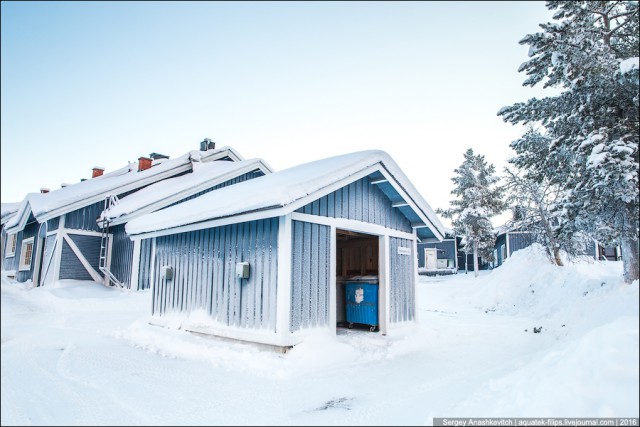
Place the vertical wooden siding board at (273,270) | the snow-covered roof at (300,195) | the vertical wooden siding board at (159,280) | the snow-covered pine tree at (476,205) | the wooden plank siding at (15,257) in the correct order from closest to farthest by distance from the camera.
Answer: the snow-covered roof at (300,195) < the vertical wooden siding board at (273,270) < the vertical wooden siding board at (159,280) < the wooden plank siding at (15,257) < the snow-covered pine tree at (476,205)

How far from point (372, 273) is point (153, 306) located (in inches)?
238

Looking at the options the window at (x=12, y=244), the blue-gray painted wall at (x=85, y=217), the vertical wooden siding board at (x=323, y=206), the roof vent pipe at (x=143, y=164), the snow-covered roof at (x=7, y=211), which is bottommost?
the window at (x=12, y=244)

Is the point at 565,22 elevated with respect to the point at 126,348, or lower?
elevated

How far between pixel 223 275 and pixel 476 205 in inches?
965

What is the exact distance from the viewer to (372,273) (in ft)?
37.4

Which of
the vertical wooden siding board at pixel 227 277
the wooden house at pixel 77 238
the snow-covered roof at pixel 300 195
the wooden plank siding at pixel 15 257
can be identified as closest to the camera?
the snow-covered roof at pixel 300 195

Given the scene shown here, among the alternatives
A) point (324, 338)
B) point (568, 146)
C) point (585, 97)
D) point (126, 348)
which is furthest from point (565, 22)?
point (126, 348)

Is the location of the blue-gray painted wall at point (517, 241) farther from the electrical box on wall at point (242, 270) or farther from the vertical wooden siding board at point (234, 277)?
the electrical box on wall at point (242, 270)

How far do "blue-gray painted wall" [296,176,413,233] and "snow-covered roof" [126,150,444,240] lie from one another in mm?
417

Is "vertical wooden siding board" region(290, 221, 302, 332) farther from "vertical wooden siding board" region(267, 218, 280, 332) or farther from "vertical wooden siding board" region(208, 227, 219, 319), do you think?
"vertical wooden siding board" region(208, 227, 219, 319)

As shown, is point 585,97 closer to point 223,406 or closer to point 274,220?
point 274,220

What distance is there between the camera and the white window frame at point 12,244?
820 inches

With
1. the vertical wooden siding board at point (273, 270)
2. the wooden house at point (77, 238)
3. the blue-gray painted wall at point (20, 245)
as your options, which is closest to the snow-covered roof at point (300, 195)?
the vertical wooden siding board at point (273, 270)

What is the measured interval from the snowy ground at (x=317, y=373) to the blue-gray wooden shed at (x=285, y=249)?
0.50 m
